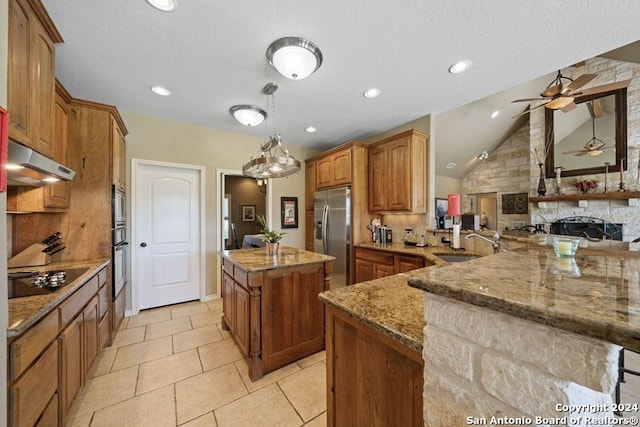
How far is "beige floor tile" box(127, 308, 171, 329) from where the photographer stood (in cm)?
285

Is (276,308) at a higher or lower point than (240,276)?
lower

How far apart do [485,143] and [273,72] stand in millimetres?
5549

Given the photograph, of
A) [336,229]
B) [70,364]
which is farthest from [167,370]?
[336,229]

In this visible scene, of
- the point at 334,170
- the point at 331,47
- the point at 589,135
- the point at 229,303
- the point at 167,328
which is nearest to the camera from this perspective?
the point at 331,47

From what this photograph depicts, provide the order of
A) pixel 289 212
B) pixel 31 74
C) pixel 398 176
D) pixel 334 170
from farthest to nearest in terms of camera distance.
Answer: pixel 289 212 < pixel 334 170 < pixel 398 176 < pixel 31 74

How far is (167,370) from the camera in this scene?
200cm

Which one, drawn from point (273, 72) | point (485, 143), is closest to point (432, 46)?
point (273, 72)

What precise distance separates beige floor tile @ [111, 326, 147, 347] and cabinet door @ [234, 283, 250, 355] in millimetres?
1154

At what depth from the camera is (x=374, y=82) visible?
244 cm

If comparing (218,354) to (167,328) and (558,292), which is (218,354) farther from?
(558,292)

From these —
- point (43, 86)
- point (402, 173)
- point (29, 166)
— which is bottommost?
point (29, 166)

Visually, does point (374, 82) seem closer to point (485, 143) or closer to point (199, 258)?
point (199, 258)

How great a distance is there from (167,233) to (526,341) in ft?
12.9

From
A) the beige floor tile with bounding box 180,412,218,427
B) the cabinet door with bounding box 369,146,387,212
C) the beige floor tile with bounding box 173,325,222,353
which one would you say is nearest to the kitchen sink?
the cabinet door with bounding box 369,146,387,212
